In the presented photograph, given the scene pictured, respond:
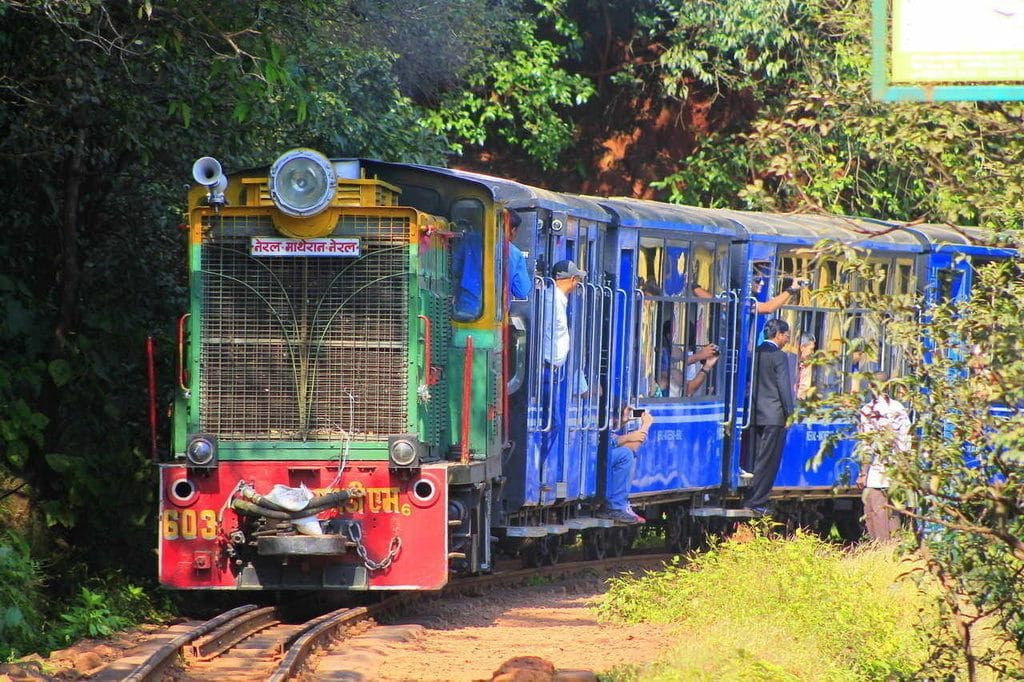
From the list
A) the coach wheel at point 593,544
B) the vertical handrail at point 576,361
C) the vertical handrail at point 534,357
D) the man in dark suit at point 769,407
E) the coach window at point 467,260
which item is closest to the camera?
the coach window at point 467,260

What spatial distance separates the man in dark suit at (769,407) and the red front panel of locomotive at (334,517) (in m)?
5.67

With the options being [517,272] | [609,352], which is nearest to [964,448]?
[517,272]

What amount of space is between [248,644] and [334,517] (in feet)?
3.32

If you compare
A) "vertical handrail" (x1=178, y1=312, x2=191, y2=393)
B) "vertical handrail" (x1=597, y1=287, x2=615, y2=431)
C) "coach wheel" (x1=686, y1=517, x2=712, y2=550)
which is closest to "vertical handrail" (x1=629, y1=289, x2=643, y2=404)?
"vertical handrail" (x1=597, y1=287, x2=615, y2=431)

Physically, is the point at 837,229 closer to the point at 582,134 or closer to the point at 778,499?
the point at 778,499

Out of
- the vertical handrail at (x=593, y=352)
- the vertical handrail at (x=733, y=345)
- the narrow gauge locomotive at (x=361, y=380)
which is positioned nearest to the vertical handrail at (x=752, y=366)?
the vertical handrail at (x=733, y=345)

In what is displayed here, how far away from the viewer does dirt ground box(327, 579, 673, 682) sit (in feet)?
31.3

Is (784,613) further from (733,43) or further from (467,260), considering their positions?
(733,43)

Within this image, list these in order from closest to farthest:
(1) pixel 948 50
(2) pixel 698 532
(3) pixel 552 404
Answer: (1) pixel 948 50 < (3) pixel 552 404 < (2) pixel 698 532

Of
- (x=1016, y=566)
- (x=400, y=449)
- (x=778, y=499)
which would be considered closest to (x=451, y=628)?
(x=400, y=449)

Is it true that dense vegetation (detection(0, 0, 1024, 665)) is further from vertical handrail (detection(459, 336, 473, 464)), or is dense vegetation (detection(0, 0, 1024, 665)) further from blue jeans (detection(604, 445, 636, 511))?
blue jeans (detection(604, 445, 636, 511))

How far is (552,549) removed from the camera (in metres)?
14.7

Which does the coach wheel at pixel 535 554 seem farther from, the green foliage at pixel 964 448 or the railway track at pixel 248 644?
the green foliage at pixel 964 448

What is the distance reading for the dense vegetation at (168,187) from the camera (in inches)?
299
